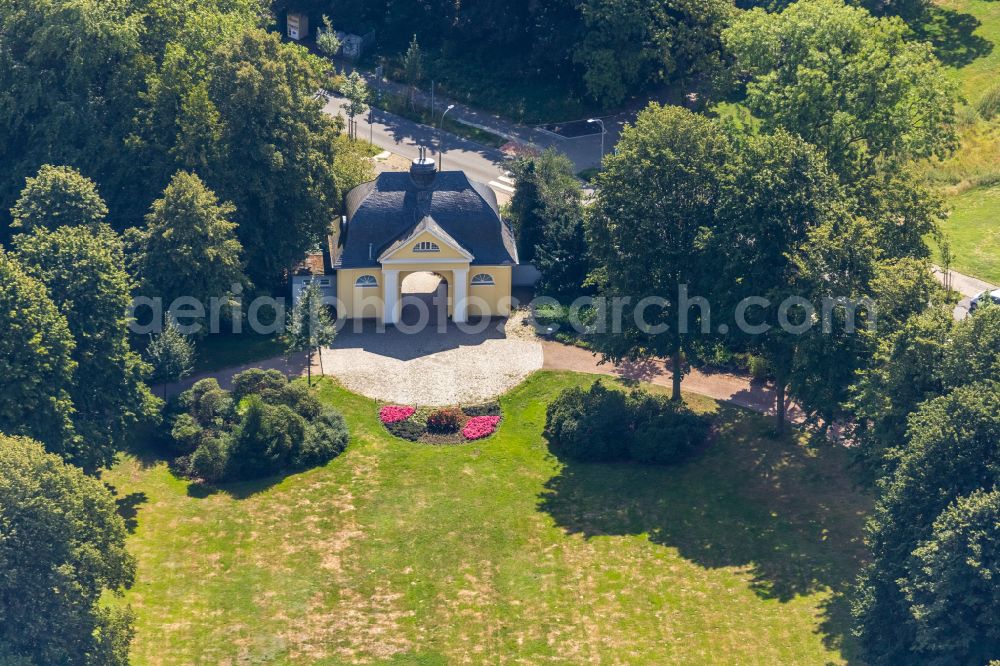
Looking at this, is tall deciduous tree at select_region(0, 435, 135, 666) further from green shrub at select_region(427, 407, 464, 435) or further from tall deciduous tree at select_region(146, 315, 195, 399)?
green shrub at select_region(427, 407, 464, 435)

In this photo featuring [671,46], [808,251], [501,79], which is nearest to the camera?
[808,251]

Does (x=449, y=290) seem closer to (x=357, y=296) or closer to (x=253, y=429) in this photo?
(x=357, y=296)

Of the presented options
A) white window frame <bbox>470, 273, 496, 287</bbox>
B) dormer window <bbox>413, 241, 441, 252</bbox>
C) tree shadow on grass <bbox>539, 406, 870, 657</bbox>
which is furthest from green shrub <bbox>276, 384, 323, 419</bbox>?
white window frame <bbox>470, 273, 496, 287</bbox>

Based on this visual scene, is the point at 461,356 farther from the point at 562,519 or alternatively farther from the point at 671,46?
the point at 671,46

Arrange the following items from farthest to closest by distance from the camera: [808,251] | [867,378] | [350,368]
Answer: [350,368], [808,251], [867,378]

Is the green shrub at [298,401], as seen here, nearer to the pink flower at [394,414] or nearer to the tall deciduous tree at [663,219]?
the pink flower at [394,414]

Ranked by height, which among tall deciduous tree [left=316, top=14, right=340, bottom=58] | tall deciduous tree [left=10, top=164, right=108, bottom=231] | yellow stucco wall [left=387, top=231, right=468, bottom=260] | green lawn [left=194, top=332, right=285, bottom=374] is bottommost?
green lawn [left=194, top=332, right=285, bottom=374]

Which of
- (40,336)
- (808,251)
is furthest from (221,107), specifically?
(808,251)

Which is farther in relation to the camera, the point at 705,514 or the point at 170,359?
the point at 170,359
